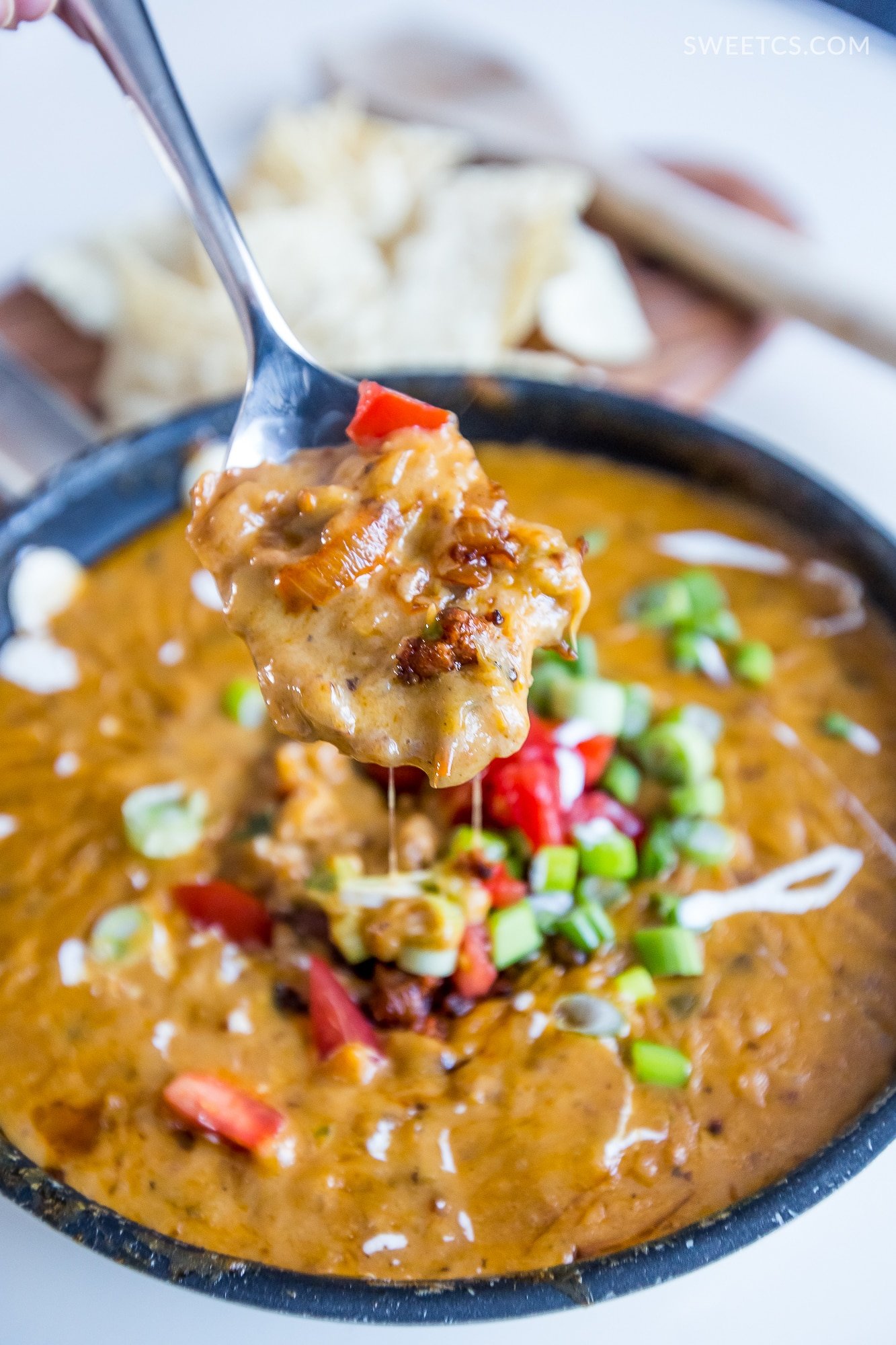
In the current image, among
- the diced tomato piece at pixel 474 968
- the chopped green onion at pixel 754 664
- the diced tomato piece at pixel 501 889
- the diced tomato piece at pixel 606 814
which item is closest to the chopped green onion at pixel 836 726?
the chopped green onion at pixel 754 664

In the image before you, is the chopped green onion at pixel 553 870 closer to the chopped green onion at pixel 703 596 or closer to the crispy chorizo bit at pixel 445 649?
the crispy chorizo bit at pixel 445 649

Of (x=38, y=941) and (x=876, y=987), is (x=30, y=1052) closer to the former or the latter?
(x=38, y=941)

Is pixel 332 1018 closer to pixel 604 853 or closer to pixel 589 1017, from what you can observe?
pixel 589 1017

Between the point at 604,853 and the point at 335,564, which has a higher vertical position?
the point at 335,564

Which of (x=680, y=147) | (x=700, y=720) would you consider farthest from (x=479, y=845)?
(x=680, y=147)

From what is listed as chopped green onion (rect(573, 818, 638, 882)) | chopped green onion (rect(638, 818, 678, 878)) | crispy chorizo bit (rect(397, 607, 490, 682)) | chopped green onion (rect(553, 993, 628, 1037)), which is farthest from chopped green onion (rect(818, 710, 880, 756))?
crispy chorizo bit (rect(397, 607, 490, 682))

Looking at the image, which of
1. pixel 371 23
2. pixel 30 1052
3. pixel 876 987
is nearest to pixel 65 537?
pixel 30 1052
